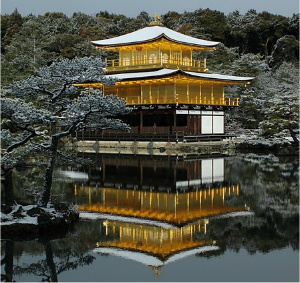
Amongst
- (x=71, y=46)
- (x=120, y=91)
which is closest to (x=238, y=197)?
(x=120, y=91)

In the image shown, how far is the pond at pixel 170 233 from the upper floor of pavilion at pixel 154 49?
18578 mm

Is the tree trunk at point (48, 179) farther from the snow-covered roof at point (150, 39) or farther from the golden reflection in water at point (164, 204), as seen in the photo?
the snow-covered roof at point (150, 39)

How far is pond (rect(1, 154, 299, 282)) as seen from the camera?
868cm

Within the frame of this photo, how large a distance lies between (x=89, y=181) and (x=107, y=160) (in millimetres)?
7671

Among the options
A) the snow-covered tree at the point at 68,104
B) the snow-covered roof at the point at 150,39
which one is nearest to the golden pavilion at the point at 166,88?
the snow-covered roof at the point at 150,39

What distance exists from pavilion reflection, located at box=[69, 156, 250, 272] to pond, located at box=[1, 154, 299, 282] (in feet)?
0.07

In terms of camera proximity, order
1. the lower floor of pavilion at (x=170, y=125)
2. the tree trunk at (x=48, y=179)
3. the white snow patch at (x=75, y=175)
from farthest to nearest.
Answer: the lower floor of pavilion at (x=170, y=125) → the white snow patch at (x=75, y=175) → the tree trunk at (x=48, y=179)

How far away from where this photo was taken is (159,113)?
34.1 meters

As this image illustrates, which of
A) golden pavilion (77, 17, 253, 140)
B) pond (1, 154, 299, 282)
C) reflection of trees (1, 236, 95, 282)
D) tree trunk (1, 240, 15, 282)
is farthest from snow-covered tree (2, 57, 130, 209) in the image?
golden pavilion (77, 17, 253, 140)

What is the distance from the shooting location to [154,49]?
37250mm

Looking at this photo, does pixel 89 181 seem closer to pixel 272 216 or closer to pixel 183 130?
pixel 272 216

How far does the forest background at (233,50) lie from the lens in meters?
33.3

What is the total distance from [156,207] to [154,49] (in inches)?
985

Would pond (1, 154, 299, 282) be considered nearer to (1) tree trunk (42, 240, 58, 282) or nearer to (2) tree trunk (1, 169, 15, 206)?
(1) tree trunk (42, 240, 58, 282)
